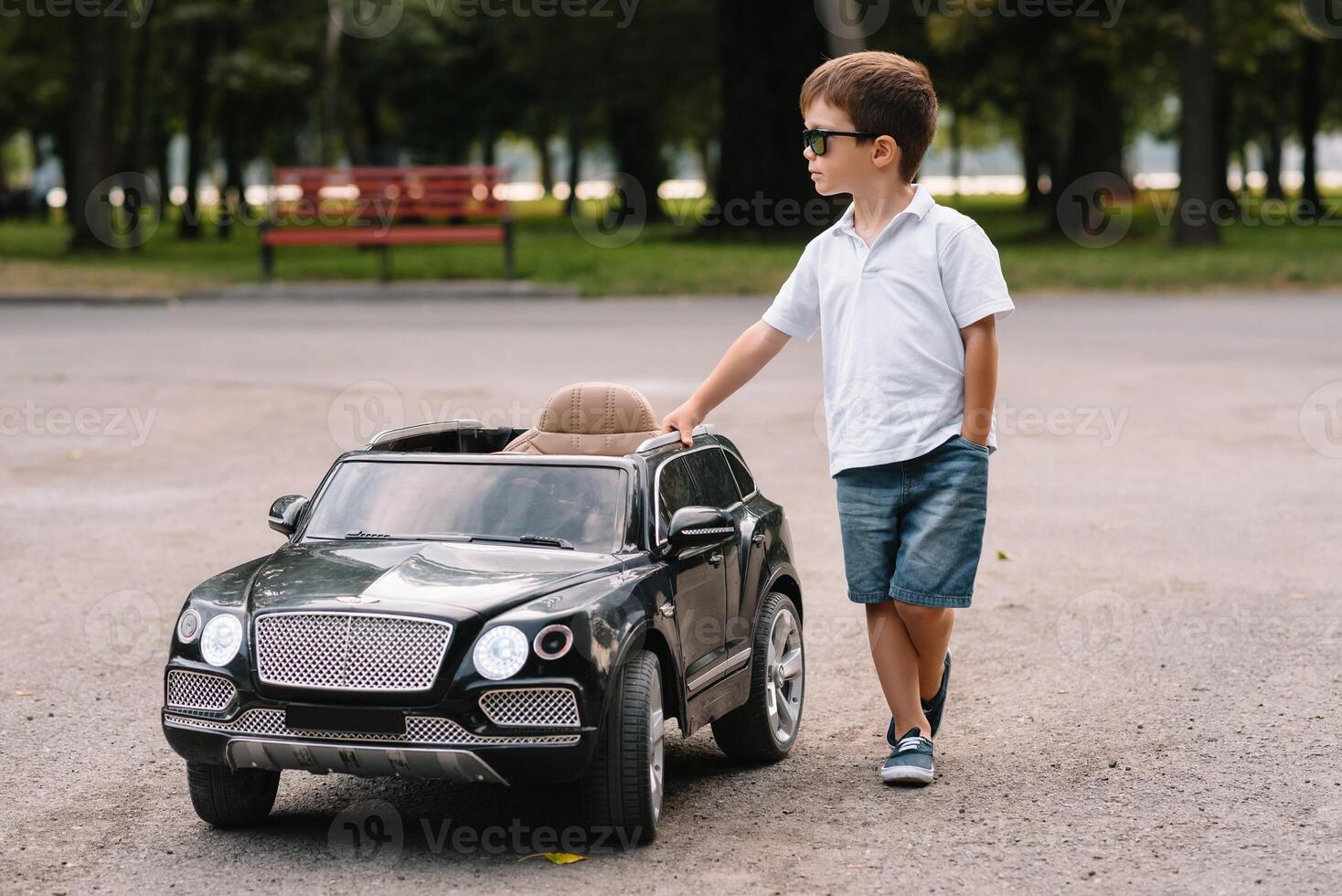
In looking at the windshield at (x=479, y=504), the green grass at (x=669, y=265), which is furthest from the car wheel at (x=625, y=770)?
the green grass at (x=669, y=265)

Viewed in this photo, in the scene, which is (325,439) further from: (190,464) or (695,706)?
(695,706)

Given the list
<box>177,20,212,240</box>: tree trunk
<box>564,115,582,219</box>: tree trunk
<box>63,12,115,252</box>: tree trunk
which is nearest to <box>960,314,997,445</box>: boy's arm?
<box>63,12,115,252</box>: tree trunk

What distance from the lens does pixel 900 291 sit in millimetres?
5461

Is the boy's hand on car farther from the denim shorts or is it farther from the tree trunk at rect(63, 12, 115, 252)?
the tree trunk at rect(63, 12, 115, 252)

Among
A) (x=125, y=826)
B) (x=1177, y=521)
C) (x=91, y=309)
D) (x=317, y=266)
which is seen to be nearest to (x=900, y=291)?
(x=125, y=826)

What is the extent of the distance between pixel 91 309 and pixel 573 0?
26797 millimetres

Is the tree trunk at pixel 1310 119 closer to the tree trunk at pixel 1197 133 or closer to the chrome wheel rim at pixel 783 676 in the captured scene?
the tree trunk at pixel 1197 133

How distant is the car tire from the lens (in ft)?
16.7

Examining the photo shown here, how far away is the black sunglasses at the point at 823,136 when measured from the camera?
544 centimetres

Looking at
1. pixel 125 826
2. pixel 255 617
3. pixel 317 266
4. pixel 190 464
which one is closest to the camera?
pixel 255 617

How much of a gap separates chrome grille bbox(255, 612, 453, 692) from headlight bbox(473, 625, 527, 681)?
9 centimetres

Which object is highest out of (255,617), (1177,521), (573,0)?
(573,0)

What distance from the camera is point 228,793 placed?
5.12 metres

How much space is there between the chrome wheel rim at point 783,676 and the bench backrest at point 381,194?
1840 centimetres
